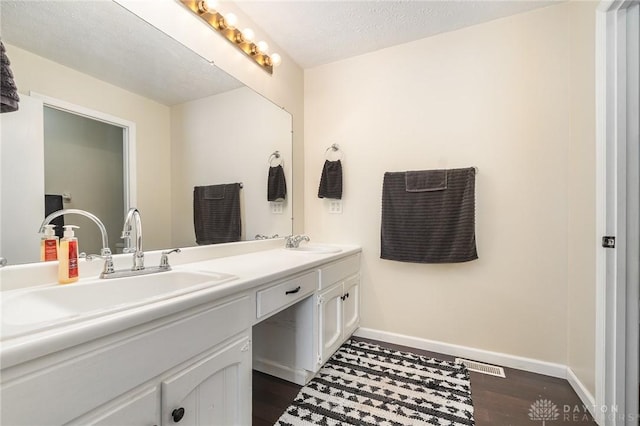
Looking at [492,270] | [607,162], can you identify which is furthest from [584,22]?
[492,270]

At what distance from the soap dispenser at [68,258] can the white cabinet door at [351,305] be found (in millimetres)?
1434

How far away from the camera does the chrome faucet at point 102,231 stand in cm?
97

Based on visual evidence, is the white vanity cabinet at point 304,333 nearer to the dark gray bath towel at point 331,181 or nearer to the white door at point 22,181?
the dark gray bath towel at point 331,181

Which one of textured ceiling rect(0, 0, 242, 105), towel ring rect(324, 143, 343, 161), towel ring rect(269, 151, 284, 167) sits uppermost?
textured ceiling rect(0, 0, 242, 105)

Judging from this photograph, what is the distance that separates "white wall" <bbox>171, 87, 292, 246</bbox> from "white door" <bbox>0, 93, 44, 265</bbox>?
0.50 metres

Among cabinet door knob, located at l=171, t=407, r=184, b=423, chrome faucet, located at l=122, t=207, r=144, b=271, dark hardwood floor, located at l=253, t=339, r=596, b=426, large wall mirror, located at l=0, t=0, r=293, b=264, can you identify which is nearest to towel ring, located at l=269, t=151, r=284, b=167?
large wall mirror, located at l=0, t=0, r=293, b=264

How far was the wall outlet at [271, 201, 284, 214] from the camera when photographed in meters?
2.11

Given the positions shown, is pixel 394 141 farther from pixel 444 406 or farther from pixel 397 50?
pixel 444 406

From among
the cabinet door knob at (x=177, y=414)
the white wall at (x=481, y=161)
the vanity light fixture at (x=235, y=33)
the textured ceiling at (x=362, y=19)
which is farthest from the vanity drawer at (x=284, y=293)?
the textured ceiling at (x=362, y=19)

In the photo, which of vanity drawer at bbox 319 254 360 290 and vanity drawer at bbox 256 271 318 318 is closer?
vanity drawer at bbox 256 271 318 318

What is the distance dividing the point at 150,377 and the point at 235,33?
1804 millimetres

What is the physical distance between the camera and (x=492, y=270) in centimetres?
184

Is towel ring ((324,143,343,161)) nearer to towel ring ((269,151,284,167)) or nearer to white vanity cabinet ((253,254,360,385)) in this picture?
towel ring ((269,151,284,167))

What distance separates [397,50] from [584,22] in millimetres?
1046
